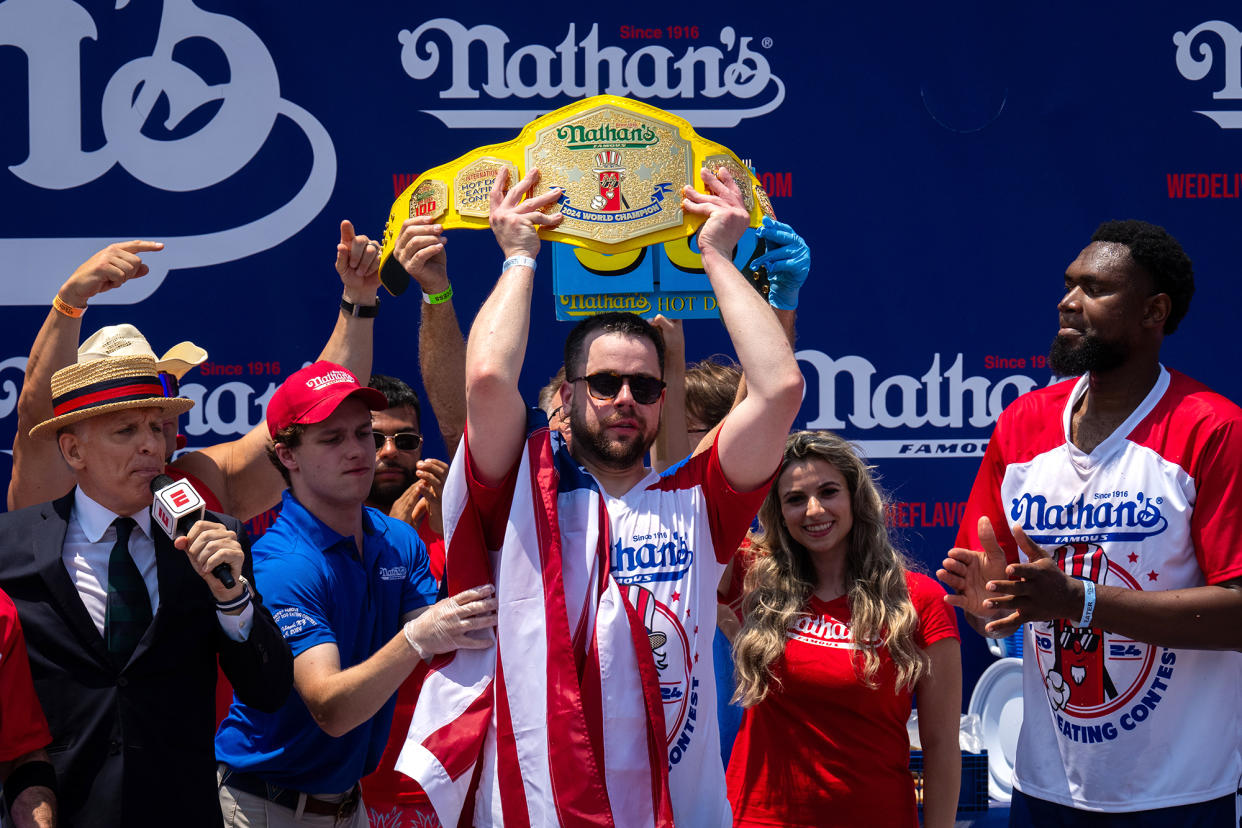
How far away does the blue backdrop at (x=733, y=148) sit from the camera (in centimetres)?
425

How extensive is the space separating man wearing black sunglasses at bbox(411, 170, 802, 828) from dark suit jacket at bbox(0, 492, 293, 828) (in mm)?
477

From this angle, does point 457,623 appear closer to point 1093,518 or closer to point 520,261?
point 520,261

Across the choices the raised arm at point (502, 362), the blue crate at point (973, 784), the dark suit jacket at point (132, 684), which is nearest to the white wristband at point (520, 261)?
the raised arm at point (502, 362)

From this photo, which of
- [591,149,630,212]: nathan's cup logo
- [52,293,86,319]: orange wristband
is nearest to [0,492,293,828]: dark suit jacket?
[52,293,86,319]: orange wristband

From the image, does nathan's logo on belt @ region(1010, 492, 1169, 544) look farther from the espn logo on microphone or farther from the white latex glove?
the espn logo on microphone

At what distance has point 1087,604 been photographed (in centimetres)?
258

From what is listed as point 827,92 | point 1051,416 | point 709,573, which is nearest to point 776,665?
point 709,573

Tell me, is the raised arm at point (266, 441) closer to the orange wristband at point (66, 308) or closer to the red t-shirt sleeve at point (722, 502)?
the orange wristband at point (66, 308)

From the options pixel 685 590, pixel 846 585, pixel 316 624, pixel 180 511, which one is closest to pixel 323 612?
pixel 316 624

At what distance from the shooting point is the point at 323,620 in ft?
8.88

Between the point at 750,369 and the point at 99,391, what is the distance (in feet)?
4.32

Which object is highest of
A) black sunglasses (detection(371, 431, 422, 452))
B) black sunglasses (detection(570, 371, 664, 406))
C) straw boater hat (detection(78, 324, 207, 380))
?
straw boater hat (detection(78, 324, 207, 380))

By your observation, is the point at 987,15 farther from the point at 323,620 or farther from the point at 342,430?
the point at 323,620

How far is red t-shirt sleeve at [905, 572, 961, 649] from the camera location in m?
3.02
